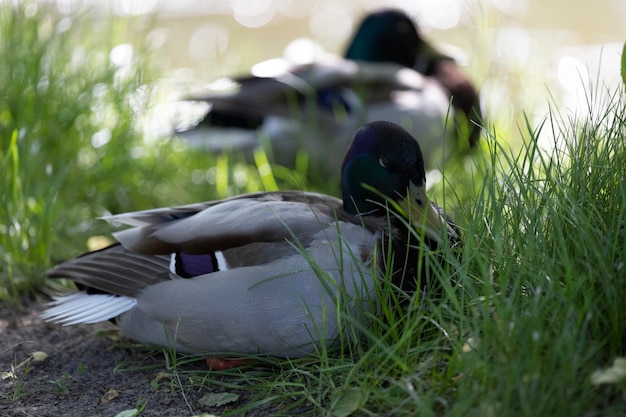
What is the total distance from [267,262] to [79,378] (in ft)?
2.62

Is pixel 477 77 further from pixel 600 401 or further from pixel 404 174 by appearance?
pixel 600 401

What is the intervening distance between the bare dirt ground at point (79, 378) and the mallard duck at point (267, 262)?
107 millimetres

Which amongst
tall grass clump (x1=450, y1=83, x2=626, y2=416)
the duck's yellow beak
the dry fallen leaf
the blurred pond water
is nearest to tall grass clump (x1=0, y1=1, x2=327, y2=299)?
the blurred pond water

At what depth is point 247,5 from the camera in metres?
10.0

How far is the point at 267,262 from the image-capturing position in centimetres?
295

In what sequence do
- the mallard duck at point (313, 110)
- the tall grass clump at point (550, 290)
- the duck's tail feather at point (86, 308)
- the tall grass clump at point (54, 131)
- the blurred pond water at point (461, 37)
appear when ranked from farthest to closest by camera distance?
the blurred pond water at point (461, 37) → the mallard duck at point (313, 110) → the tall grass clump at point (54, 131) → the duck's tail feather at point (86, 308) → the tall grass clump at point (550, 290)

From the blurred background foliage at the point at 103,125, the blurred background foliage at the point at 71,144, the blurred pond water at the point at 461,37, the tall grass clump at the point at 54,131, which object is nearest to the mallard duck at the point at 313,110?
the blurred background foliage at the point at 103,125

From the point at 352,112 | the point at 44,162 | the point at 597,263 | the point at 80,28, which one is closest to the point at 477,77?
the point at 352,112

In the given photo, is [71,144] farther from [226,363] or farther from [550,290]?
[550,290]

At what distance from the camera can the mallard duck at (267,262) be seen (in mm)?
2836

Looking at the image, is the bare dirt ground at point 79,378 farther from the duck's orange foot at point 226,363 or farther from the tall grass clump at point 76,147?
the tall grass clump at point 76,147

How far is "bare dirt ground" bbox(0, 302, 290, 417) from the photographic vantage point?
110 inches

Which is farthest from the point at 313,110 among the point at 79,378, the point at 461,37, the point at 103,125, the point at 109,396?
the point at 461,37

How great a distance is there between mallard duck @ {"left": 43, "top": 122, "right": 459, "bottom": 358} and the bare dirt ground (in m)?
0.11
